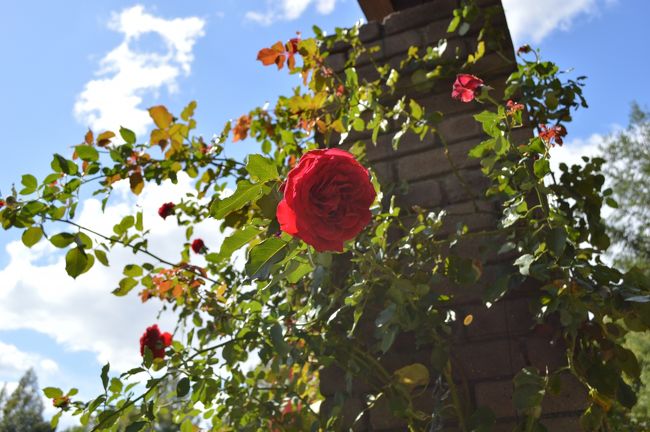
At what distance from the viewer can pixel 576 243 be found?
1508 mm

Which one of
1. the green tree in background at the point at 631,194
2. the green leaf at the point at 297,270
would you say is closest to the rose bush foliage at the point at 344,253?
the green leaf at the point at 297,270

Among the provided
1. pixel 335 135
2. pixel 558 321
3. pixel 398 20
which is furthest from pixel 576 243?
pixel 398 20

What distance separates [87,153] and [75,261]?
0.32 m

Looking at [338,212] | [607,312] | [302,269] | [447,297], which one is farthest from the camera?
[447,297]

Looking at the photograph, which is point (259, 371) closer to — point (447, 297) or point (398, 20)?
point (447, 297)

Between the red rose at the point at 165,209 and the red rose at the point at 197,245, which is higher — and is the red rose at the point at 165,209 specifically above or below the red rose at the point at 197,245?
above

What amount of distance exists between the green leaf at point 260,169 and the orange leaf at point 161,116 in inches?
39.2

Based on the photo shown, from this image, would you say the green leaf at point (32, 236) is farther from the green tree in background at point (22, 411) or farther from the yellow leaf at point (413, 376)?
the green tree in background at point (22, 411)

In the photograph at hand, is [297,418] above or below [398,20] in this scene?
below

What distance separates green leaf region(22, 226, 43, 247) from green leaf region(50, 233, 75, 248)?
0.10 metres

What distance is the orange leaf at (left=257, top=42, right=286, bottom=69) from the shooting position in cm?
192

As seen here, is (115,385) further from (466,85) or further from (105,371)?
(466,85)

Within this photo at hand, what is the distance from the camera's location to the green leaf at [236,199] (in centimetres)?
94

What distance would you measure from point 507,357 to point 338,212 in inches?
29.8
